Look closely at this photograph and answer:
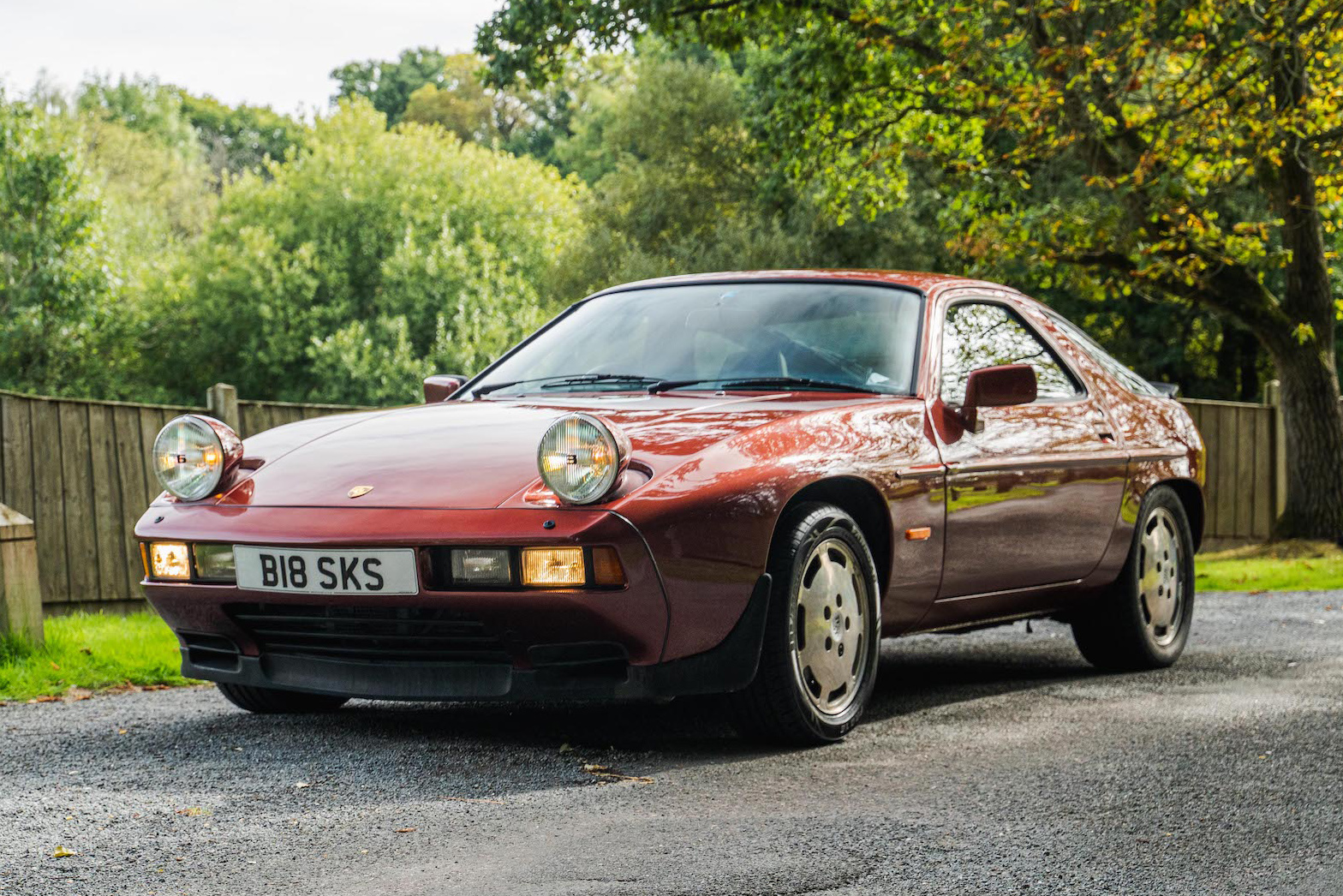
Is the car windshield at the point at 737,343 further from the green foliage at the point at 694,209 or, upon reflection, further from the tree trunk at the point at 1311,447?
the green foliage at the point at 694,209

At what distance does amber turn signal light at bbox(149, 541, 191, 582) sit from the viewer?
4742 millimetres

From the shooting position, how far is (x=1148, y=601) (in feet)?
21.9

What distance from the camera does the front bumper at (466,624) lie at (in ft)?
13.9

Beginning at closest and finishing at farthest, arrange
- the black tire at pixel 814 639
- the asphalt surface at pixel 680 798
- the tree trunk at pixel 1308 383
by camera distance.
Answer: the asphalt surface at pixel 680 798 → the black tire at pixel 814 639 → the tree trunk at pixel 1308 383

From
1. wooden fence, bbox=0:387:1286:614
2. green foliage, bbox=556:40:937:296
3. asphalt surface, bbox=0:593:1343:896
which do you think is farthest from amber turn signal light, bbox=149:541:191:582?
green foliage, bbox=556:40:937:296

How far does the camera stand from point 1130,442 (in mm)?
6484

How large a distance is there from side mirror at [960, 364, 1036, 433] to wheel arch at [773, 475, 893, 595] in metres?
0.65

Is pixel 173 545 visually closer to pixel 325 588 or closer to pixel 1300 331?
pixel 325 588

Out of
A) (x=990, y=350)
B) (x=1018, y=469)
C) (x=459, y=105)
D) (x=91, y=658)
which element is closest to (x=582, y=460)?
(x=1018, y=469)

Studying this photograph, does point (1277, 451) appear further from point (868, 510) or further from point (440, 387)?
point (868, 510)

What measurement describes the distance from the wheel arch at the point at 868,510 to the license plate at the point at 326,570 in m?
1.31

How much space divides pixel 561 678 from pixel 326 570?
715mm

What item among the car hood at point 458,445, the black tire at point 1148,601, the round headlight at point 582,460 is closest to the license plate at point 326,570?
the car hood at point 458,445

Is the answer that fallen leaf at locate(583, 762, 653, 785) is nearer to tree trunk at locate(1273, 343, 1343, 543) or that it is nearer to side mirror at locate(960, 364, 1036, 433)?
side mirror at locate(960, 364, 1036, 433)
